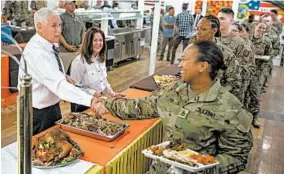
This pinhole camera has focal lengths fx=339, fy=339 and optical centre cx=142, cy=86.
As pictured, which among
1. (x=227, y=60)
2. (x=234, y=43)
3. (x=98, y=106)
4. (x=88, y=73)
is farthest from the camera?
(x=234, y=43)

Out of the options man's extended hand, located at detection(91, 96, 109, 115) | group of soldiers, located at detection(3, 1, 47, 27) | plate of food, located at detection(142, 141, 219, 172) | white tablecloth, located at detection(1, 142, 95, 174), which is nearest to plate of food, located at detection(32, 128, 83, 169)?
white tablecloth, located at detection(1, 142, 95, 174)

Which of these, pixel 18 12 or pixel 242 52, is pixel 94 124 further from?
pixel 18 12

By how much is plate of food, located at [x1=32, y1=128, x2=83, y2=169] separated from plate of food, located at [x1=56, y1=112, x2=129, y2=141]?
0.81ft

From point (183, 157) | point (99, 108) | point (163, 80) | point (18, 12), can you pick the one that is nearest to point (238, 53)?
point (163, 80)

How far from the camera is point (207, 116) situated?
5.20 ft

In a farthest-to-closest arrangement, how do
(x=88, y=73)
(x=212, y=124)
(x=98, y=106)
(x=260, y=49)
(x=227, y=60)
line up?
(x=260, y=49), (x=227, y=60), (x=88, y=73), (x=98, y=106), (x=212, y=124)

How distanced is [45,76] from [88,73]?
731 millimetres

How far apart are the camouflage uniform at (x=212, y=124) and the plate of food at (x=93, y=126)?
380 mm

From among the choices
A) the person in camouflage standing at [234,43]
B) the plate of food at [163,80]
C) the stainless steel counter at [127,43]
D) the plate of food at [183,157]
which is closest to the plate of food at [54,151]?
the plate of food at [183,157]

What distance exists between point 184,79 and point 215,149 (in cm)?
37

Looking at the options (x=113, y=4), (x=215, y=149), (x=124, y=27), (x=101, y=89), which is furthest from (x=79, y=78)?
(x=113, y=4)

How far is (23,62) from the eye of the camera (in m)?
0.86

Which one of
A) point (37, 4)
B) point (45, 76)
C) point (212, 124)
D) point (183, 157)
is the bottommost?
point (183, 157)

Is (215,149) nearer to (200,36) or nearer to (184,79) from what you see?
(184,79)
